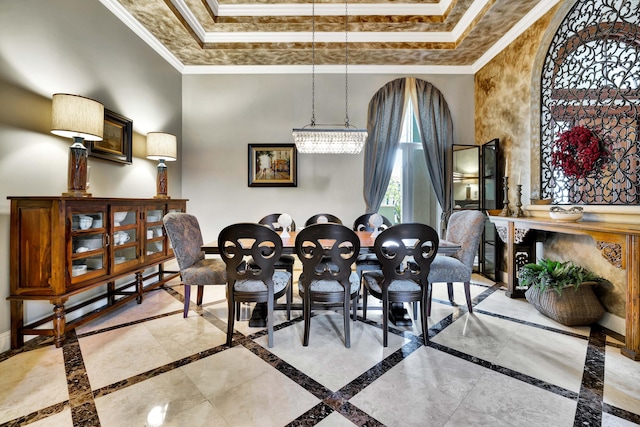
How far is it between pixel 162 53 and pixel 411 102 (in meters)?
3.80

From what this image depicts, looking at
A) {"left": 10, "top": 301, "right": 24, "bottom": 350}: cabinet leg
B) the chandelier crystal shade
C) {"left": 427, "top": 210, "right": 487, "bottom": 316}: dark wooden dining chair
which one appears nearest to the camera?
{"left": 10, "top": 301, "right": 24, "bottom": 350}: cabinet leg

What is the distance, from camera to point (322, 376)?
161 centimetres

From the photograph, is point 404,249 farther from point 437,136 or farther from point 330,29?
point 330,29

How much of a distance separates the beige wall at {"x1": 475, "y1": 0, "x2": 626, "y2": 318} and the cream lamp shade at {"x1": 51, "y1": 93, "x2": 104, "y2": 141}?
4.54 metres

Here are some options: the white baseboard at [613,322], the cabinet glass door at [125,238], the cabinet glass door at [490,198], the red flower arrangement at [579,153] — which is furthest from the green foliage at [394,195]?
the cabinet glass door at [125,238]

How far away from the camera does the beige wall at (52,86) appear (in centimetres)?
190

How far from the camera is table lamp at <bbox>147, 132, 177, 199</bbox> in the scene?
315 centimetres

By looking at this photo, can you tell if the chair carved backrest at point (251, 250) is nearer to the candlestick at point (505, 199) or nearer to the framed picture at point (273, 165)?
the framed picture at point (273, 165)

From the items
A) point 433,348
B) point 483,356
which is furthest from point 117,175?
point 483,356

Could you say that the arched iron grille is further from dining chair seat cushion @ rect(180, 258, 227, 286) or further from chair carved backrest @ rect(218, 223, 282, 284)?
dining chair seat cushion @ rect(180, 258, 227, 286)

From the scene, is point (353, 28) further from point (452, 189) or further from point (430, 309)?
point (430, 309)

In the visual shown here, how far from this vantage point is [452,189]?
13.2 feet

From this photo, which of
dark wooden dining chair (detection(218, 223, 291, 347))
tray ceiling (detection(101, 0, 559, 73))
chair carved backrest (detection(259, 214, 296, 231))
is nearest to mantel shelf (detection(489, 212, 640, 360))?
dark wooden dining chair (detection(218, 223, 291, 347))

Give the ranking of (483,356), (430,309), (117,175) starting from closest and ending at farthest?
(483,356) → (430,309) → (117,175)
